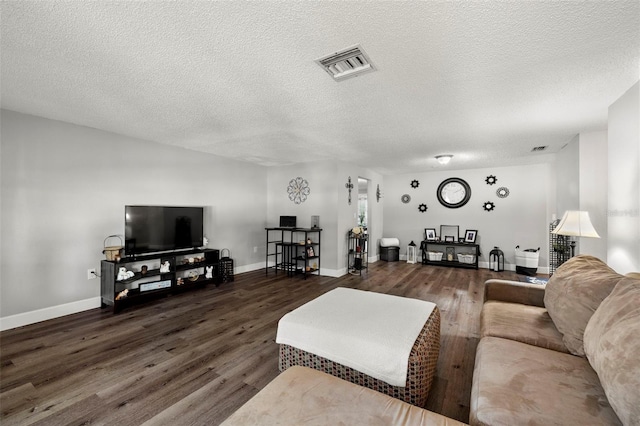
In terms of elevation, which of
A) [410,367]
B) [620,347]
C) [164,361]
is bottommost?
[164,361]

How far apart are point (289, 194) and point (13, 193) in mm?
4058

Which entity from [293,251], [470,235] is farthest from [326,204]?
[470,235]

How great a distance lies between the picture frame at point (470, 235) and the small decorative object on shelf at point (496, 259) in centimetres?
46

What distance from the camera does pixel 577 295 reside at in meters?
1.72

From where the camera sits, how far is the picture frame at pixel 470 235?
6398mm

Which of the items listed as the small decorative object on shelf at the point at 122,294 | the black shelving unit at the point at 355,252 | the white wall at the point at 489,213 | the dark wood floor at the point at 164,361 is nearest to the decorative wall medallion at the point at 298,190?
the black shelving unit at the point at 355,252

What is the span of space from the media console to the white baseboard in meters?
0.14

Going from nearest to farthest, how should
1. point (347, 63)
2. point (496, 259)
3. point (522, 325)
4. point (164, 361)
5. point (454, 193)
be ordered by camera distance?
point (522, 325) → point (347, 63) → point (164, 361) → point (496, 259) → point (454, 193)

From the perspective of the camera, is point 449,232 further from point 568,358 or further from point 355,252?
point 568,358

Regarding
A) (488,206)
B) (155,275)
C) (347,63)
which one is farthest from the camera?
(488,206)

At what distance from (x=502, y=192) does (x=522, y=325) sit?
17.2ft

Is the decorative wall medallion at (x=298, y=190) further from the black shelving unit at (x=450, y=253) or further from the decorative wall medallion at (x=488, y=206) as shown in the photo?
the decorative wall medallion at (x=488, y=206)

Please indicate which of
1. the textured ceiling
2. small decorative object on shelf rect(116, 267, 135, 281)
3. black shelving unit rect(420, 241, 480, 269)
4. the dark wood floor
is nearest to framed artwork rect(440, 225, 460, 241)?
black shelving unit rect(420, 241, 480, 269)

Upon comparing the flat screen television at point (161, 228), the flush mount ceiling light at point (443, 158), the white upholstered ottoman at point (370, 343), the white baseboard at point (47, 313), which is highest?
the flush mount ceiling light at point (443, 158)
